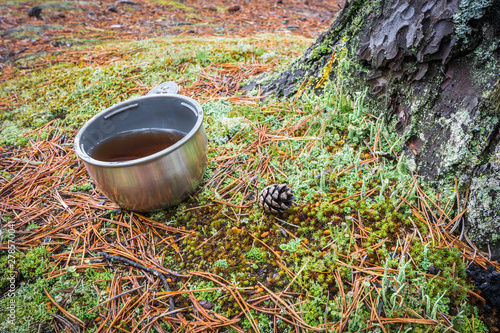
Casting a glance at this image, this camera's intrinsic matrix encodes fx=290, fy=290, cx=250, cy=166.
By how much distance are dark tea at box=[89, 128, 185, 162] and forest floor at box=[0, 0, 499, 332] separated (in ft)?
1.26

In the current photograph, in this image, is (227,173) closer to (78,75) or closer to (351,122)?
(351,122)

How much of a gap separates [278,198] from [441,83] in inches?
51.0

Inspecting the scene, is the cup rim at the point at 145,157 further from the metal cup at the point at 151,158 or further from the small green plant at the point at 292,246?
the small green plant at the point at 292,246

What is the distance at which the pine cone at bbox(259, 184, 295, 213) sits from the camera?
188 cm

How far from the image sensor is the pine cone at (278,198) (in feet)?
6.18

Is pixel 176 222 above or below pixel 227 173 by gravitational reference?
below

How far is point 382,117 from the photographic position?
229 cm

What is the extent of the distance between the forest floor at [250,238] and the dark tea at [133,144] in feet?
1.26

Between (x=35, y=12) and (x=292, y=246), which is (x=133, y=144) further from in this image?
(x=35, y=12)

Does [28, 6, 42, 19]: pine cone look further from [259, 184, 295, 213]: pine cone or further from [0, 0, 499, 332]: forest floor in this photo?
[259, 184, 295, 213]: pine cone

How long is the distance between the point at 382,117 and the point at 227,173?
131 cm

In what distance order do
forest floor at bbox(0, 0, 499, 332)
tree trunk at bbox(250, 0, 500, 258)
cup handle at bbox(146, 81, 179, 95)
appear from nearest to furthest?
forest floor at bbox(0, 0, 499, 332), tree trunk at bbox(250, 0, 500, 258), cup handle at bbox(146, 81, 179, 95)

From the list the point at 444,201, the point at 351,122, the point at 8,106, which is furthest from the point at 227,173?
the point at 8,106

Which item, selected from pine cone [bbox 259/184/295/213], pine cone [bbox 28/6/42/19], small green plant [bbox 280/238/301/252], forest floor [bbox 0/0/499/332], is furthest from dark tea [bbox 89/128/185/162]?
pine cone [bbox 28/6/42/19]
